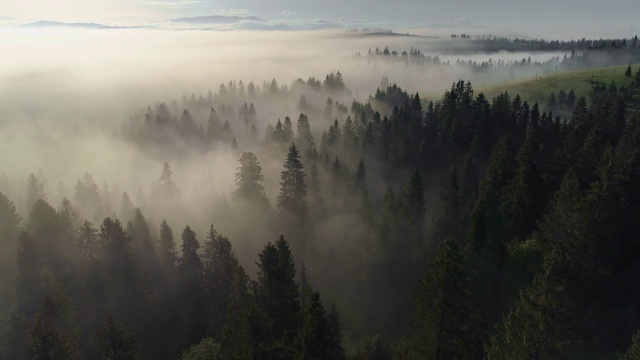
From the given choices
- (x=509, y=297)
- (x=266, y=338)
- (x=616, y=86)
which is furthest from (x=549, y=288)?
(x=616, y=86)

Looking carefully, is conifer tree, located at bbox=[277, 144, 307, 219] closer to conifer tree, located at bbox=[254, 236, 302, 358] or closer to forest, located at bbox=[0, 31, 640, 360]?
forest, located at bbox=[0, 31, 640, 360]

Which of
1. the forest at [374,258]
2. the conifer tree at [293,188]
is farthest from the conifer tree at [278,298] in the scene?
the conifer tree at [293,188]

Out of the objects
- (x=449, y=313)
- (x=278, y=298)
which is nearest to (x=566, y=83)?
(x=449, y=313)

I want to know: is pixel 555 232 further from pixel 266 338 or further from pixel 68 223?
pixel 68 223

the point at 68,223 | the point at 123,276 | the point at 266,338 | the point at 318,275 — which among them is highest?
the point at 266,338

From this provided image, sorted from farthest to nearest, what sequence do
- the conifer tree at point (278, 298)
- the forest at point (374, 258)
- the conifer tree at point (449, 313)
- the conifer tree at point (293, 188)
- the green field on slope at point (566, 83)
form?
the green field on slope at point (566, 83) < the conifer tree at point (293, 188) < the conifer tree at point (278, 298) < the forest at point (374, 258) < the conifer tree at point (449, 313)

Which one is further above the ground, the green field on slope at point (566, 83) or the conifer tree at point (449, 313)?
the green field on slope at point (566, 83)

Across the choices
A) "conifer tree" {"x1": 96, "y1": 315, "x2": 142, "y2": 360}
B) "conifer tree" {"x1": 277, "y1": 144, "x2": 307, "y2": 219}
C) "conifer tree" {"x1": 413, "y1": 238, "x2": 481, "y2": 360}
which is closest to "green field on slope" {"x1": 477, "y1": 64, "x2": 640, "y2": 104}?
"conifer tree" {"x1": 277, "y1": 144, "x2": 307, "y2": 219}

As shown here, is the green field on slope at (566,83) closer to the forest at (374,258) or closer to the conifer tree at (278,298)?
the forest at (374,258)
